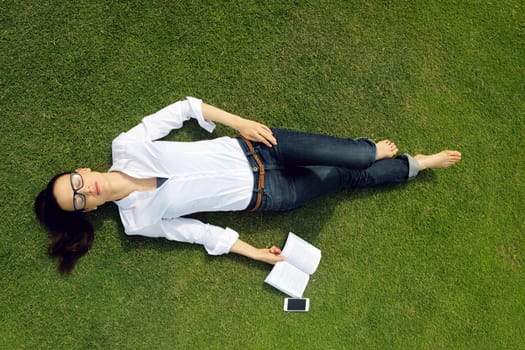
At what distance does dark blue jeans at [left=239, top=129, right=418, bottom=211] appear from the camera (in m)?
3.07

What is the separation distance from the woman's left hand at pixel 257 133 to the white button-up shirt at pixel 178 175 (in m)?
0.16

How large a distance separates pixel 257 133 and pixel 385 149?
1.26 metres

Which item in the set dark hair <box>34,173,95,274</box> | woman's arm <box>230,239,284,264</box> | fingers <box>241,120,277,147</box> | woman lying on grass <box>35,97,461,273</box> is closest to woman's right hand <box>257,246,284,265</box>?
woman's arm <box>230,239,284,264</box>

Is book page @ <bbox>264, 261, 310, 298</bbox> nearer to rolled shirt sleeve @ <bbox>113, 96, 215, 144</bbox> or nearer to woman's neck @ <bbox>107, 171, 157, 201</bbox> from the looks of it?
woman's neck @ <bbox>107, 171, 157, 201</bbox>

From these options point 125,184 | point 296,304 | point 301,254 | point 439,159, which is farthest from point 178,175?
point 439,159

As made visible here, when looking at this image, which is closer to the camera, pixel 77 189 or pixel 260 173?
pixel 77 189

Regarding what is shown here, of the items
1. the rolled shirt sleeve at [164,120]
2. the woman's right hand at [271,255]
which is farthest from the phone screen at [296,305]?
the rolled shirt sleeve at [164,120]

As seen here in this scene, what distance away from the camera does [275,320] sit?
3.63 m

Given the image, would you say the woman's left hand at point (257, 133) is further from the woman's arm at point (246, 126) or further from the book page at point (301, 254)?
the book page at point (301, 254)

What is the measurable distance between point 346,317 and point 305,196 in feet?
4.35

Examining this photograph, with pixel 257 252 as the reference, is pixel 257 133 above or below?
above

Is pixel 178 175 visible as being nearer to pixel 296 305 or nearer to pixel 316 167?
pixel 316 167

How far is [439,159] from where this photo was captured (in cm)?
358

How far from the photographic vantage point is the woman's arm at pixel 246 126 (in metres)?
3.12
